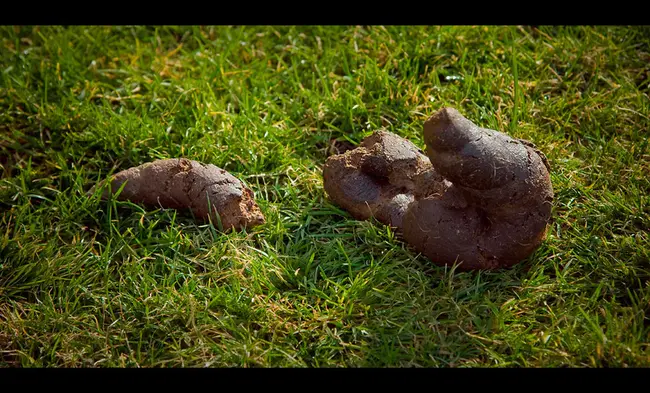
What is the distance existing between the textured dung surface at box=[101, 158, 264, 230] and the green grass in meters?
0.07

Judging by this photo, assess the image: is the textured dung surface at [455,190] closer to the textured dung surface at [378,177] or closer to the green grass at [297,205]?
the textured dung surface at [378,177]

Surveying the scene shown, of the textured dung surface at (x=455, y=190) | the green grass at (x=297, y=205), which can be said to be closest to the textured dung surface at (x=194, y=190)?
the green grass at (x=297, y=205)

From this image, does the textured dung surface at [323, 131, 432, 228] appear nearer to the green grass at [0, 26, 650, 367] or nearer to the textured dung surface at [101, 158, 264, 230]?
the green grass at [0, 26, 650, 367]

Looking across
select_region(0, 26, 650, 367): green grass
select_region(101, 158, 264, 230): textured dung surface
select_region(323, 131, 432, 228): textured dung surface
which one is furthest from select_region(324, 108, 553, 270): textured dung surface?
select_region(101, 158, 264, 230): textured dung surface

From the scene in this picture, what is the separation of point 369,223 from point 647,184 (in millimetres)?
1349

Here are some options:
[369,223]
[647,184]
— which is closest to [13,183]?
[369,223]

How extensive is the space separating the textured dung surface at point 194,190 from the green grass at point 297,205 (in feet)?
0.22

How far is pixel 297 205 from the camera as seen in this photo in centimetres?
365

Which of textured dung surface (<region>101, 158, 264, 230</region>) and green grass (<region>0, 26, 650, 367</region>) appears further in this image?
textured dung surface (<region>101, 158, 264, 230</region>)

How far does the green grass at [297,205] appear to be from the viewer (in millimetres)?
3041

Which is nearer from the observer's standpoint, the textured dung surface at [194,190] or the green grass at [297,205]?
the green grass at [297,205]

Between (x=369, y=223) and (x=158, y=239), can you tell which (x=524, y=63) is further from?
(x=158, y=239)

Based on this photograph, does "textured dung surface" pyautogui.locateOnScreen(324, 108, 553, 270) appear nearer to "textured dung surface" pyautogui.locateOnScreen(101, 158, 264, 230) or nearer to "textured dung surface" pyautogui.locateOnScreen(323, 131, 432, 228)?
"textured dung surface" pyautogui.locateOnScreen(323, 131, 432, 228)

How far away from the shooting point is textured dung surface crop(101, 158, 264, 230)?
3453 millimetres
